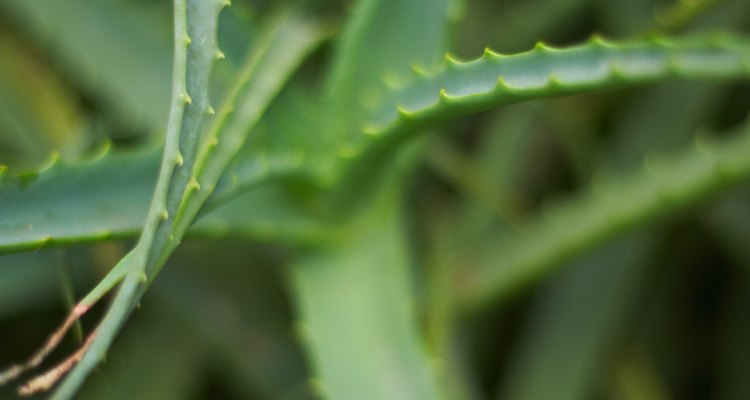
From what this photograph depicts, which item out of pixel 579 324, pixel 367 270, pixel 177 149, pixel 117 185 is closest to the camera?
pixel 177 149

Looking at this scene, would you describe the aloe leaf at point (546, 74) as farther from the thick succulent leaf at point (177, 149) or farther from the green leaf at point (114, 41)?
the green leaf at point (114, 41)

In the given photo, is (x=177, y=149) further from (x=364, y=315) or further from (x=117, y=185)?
(x=364, y=315)

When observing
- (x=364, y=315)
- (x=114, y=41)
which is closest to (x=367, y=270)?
(x=364, y=315)

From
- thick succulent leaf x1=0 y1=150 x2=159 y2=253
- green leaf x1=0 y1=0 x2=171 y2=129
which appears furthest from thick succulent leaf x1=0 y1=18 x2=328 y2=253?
green leaf x1=0 y1=0 x2=171 y2=129

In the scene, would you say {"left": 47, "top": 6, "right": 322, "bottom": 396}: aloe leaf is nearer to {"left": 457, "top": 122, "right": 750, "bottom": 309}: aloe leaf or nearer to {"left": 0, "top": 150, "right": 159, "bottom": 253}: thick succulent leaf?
{"left": 0, "top": 150, "right": 159, "bottom": 253}: thick succulent leaf

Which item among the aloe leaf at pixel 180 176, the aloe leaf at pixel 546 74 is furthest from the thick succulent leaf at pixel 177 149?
the aloe leaf at pixel 546 74

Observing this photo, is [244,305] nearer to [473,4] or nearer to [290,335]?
[290,335]
